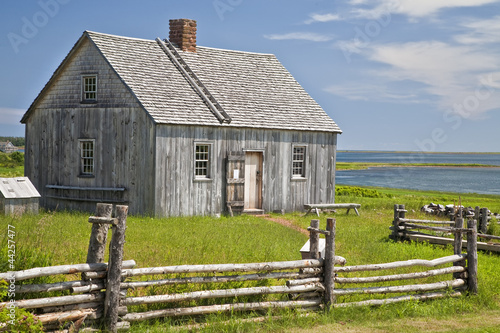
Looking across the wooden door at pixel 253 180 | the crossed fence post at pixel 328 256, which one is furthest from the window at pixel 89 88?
the crossed fence post at pixel 328 256

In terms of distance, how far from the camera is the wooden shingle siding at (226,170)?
68.3 feet

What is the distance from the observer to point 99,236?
838cm

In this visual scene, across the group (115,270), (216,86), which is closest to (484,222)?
(216,86)

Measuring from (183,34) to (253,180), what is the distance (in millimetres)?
7382

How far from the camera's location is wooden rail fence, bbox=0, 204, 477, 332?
26.7 feet

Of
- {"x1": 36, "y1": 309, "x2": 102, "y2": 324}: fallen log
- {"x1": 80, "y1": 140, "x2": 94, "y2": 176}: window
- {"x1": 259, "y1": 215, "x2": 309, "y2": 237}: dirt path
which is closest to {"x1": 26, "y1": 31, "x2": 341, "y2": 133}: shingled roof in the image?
{"x1": 80, "y1": 140, "x2": 94, "y2": 176}: window

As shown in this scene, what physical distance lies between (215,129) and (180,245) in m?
8.25

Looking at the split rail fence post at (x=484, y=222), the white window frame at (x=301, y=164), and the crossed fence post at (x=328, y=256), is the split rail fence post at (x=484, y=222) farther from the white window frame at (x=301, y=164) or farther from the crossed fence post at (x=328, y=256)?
the crossed fence post at (x=328, y=256)

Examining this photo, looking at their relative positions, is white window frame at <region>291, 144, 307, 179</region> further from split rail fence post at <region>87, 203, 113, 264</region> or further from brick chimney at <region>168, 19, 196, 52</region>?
split rail fence post at <region>87, 203, 113, 264</region>

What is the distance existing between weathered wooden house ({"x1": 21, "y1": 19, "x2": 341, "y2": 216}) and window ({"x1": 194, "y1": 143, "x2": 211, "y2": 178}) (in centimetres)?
7

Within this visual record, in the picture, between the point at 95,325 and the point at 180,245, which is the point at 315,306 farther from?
the point at 180,245

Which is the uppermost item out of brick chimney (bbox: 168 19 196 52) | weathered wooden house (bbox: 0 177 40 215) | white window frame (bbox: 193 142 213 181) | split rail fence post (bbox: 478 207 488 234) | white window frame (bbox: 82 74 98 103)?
brick chimney (bbox: 168 19 196 52)

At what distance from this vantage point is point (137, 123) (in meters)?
20.9

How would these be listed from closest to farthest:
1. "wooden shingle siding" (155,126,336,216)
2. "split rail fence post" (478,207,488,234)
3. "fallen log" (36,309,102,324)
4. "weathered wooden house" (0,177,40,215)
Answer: "fallen log" (36,309,102,324) < "weathered wooden house" (0,177,40,215) < "split rail fence post" (478,207,488,234) < "wooden shingle siding" (155,126,336,216)
